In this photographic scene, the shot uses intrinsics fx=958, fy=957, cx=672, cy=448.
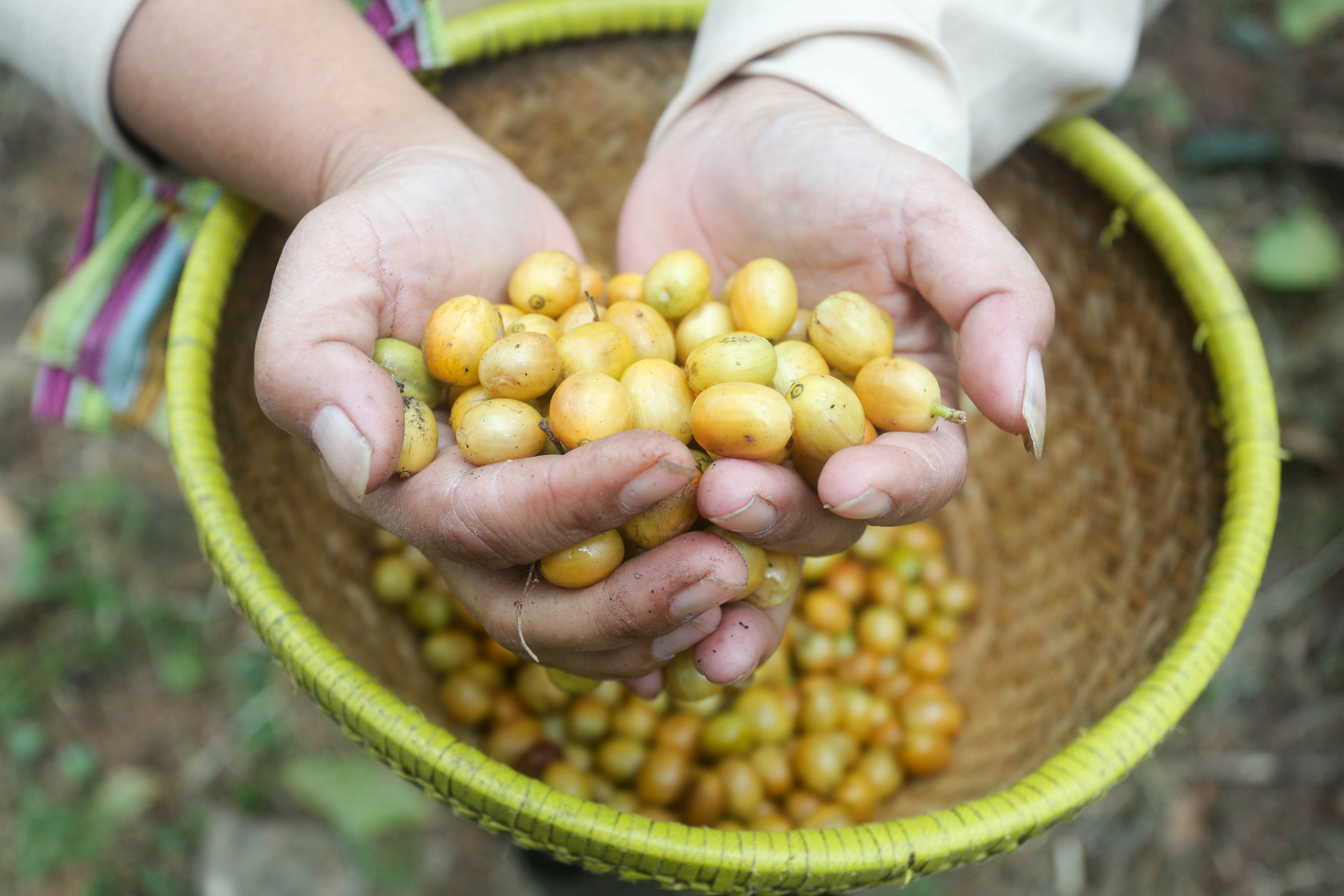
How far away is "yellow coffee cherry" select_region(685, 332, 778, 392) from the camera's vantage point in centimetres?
209

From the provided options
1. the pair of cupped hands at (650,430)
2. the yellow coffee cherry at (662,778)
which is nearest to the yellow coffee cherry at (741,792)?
the yellow coffee cherry at (662,778)

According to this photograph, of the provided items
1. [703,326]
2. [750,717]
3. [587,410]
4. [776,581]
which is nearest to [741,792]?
[750,717]

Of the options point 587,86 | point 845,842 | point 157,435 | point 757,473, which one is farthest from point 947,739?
point 157,435

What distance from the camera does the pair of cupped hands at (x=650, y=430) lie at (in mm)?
1790

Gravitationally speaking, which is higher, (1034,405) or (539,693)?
(1034,405)

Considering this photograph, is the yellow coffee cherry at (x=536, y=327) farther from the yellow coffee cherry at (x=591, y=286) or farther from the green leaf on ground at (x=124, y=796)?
the green leaf on ground at (x=124, y=796)

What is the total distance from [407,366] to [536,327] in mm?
326

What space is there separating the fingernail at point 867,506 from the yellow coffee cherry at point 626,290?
39.5 inches

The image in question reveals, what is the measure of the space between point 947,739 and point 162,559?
3.47 m

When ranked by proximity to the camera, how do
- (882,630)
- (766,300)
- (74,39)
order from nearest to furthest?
(766,300) → (74,39) → (882,630)

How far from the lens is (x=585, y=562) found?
192 cm

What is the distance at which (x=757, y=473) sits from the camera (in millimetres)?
1849

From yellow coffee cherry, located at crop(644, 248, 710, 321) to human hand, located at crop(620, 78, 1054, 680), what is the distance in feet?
0.96

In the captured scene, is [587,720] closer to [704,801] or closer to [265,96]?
[704,801]
